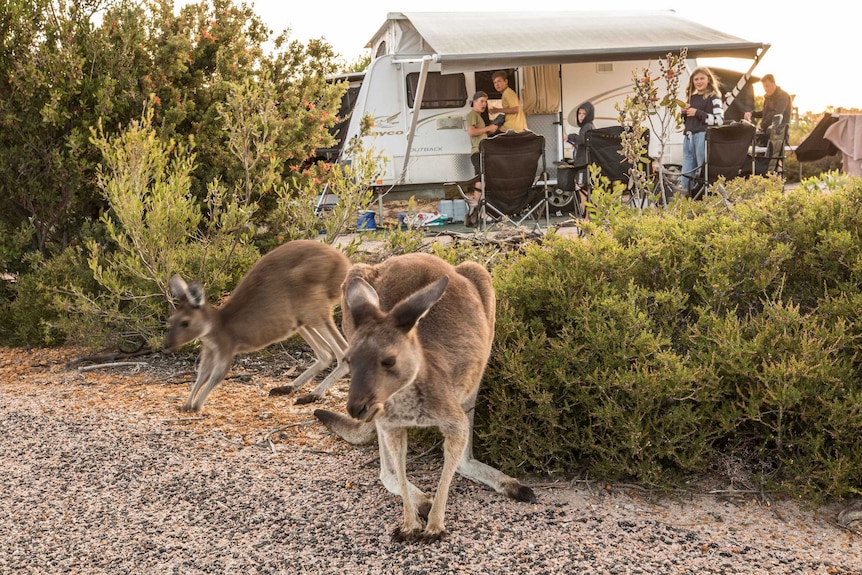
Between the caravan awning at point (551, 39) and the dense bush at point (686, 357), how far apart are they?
8147 millimetres

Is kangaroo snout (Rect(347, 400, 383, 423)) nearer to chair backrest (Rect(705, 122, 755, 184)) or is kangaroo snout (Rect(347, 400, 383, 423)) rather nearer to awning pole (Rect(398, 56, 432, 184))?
awning pole (Rect(398, 56, 432, 184))

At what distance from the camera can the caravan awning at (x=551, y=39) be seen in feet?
41.4

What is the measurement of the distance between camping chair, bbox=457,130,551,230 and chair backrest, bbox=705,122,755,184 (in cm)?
260

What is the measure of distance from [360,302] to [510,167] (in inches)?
350

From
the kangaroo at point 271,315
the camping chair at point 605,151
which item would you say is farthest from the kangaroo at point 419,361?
the camping chair at point 605,151

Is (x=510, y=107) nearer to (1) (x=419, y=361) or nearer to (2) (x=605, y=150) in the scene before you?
(2) (x=605, y=150)

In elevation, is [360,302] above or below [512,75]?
below

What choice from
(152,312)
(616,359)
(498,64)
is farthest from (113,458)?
(498,64)

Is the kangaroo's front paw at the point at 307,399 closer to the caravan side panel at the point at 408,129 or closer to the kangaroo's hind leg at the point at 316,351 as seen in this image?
the kangaroo's hind leg at the point at 316,351

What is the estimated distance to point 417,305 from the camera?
2904 millimetres

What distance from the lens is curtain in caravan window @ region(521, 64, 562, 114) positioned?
47.3ft

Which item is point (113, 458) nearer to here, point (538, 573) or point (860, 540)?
point (538, 573)

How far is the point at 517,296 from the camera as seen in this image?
4672mm

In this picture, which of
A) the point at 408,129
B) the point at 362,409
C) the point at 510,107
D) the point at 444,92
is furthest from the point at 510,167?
the point at 362,409
